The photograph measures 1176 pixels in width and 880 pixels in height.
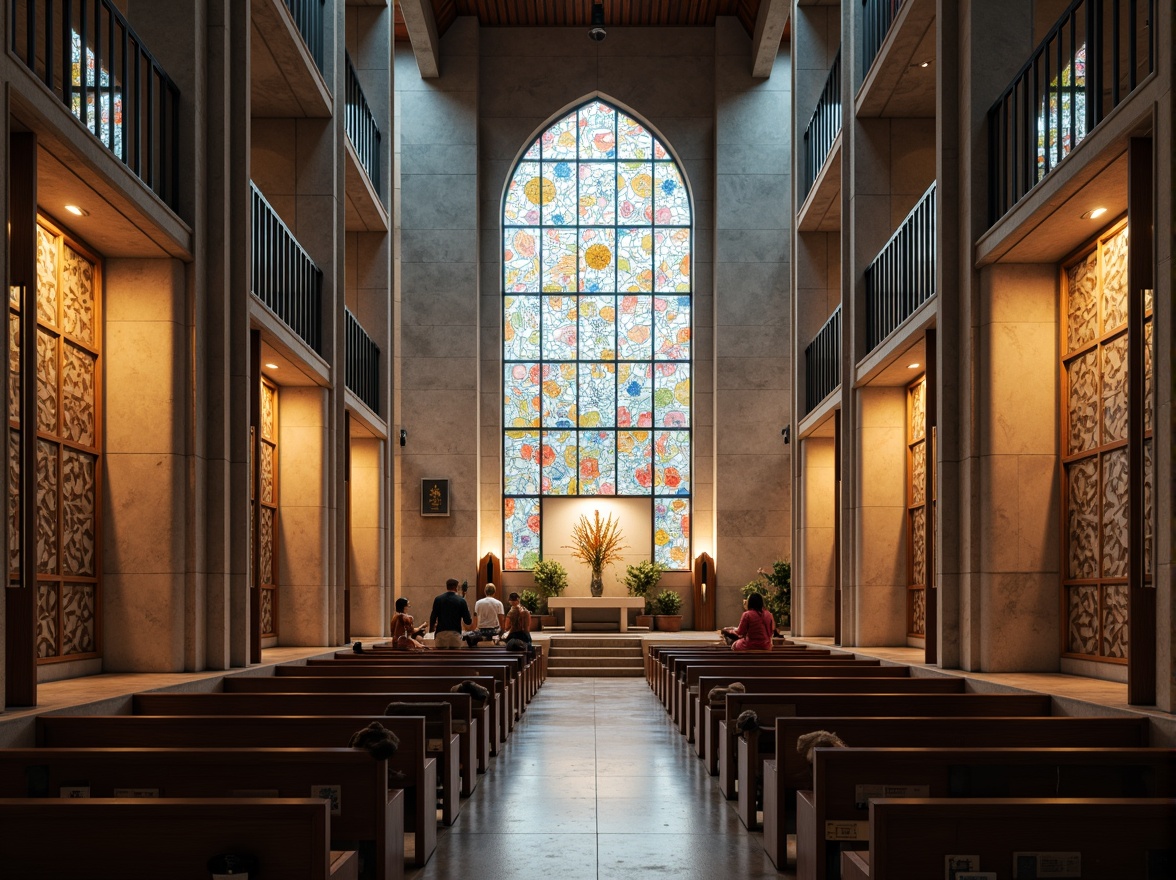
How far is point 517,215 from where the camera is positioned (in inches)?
927

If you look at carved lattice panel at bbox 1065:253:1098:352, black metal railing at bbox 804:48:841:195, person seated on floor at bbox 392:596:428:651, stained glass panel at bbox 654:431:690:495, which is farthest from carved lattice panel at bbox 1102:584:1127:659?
stained glass panel at bbox 654:431:690:495

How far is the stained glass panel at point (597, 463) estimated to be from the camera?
23062mm

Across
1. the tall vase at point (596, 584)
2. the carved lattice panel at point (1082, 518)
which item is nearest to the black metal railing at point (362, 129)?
the tall vase at point (596, 584)

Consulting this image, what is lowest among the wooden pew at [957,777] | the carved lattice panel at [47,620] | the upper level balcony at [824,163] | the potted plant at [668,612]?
the potted plant at [668,612]

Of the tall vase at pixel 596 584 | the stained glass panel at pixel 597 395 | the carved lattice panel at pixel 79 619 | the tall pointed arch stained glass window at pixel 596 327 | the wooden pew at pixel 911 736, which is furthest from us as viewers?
the stained glass panel at pixel 597 395

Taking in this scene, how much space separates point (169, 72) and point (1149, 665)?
8021 millimetres

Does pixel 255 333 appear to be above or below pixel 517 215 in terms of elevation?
below

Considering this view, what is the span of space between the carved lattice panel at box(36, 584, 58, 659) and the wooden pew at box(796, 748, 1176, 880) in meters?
5.61

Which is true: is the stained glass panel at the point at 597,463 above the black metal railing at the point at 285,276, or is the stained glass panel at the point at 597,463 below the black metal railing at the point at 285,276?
below

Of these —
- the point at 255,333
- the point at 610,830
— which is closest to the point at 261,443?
the point at 255,333

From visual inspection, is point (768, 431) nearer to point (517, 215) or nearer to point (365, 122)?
point (517, 215)

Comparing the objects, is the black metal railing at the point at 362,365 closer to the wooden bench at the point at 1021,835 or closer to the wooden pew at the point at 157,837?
the wooden pew at the point at 157,837

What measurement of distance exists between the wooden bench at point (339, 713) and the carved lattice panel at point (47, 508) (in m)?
1.85

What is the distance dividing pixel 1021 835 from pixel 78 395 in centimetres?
735
